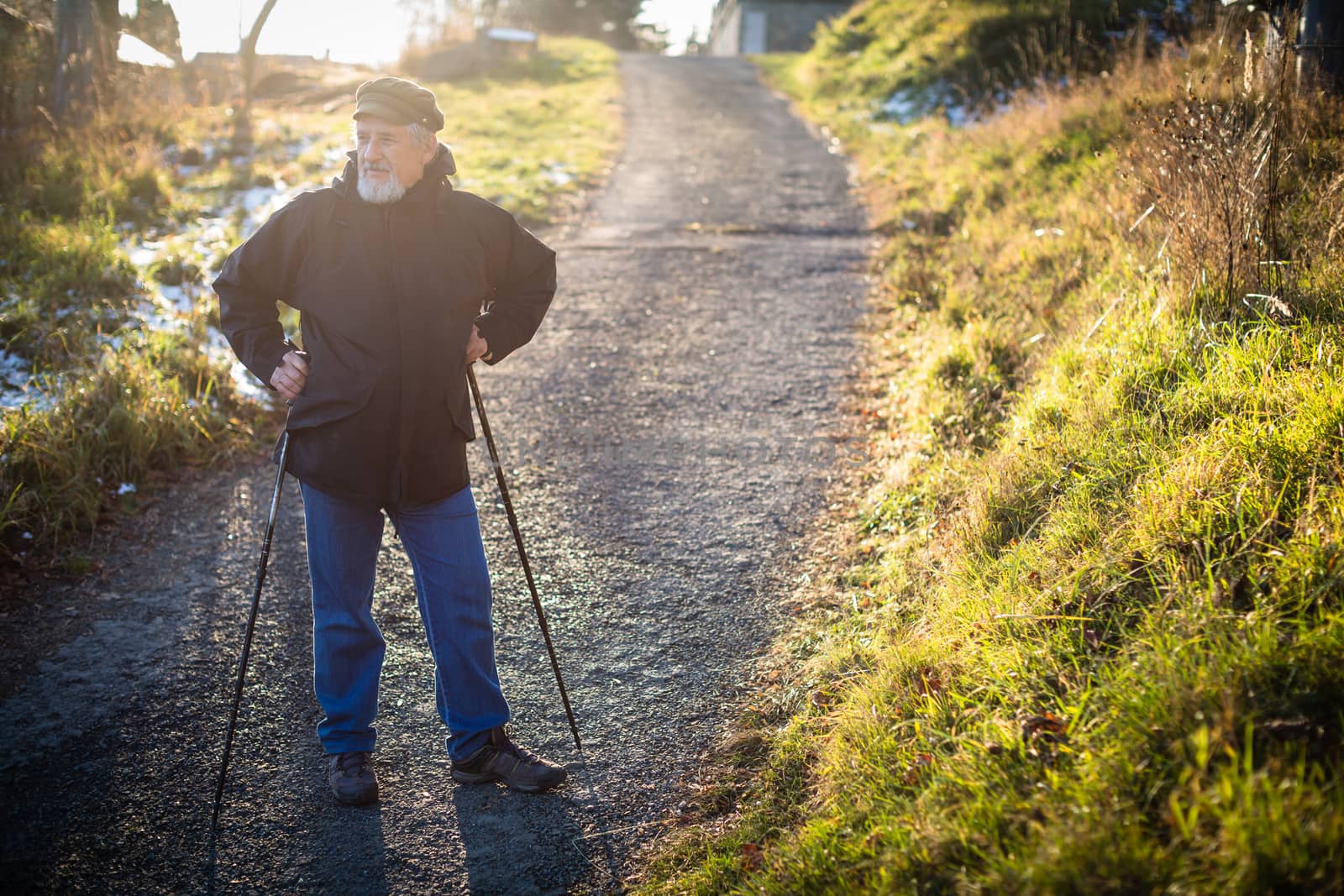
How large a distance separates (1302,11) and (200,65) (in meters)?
18.4

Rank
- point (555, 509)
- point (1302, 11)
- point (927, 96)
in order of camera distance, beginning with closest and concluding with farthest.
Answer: point (555, 509) < point (1302, 11) < point (927, 96)

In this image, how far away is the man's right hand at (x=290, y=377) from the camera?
3207mm

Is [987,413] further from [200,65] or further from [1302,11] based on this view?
[200,65]

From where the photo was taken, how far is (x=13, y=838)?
10.2ft

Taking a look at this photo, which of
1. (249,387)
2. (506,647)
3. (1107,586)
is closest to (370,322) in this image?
(506,647)

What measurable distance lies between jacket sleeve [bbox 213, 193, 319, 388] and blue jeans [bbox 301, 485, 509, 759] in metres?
0.52

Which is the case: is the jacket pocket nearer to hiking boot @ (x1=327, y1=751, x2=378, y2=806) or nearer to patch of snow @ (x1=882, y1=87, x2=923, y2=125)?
hiking boot @ (x1=327, y1=751, x2=378, y2=806)

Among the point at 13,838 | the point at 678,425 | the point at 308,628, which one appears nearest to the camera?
the point at 13,838

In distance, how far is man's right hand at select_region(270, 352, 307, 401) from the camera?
10.5 ft

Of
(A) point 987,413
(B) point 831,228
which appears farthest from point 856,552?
(B) point 831,228

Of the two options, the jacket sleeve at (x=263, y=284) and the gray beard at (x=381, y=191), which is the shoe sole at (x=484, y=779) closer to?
the jacket sleeve at (x=263, y=284)

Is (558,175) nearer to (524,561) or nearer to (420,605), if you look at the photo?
(524,561)

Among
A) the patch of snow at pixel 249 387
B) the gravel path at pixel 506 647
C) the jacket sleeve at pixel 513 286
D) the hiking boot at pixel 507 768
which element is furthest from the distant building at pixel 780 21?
the hiking boot at pixel 507 768

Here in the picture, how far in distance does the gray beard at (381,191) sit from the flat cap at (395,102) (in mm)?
193
